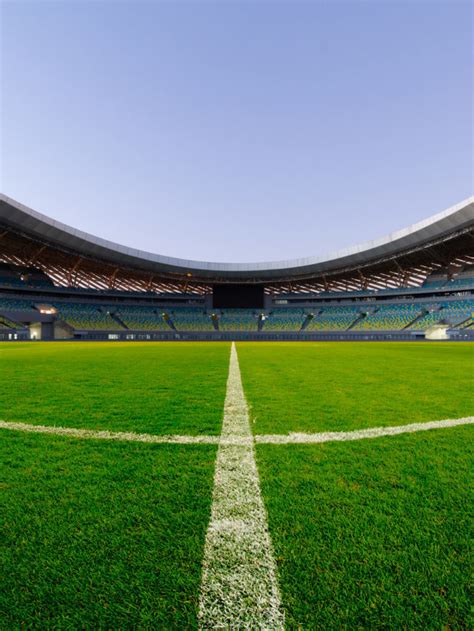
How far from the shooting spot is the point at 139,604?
0.95m

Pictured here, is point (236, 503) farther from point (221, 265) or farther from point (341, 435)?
point (221, 265)

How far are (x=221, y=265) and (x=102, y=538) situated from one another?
4493 cm

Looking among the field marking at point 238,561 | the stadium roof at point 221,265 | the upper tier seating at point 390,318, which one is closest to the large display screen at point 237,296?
the stadium roof at point 221,265

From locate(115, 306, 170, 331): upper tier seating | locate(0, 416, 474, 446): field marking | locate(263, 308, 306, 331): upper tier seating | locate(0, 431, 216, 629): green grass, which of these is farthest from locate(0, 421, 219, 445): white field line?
locate(263, 308, 306, 331): upper tier seating

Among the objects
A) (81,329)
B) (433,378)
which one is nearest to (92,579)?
(433,378)

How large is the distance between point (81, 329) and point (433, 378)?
39239 mm

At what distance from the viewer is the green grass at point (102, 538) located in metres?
0.93

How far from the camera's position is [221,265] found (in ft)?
149

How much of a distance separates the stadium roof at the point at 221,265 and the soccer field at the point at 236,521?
1228 inches

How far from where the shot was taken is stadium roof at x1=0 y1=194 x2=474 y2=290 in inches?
1099

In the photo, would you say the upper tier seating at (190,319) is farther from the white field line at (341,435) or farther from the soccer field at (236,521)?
the white field line at (341,435)

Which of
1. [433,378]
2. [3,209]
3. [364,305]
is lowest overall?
[433,378]

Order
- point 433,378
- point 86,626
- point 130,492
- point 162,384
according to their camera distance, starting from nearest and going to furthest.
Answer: point 86,626
point 130,492
point 162,384
point 433,378

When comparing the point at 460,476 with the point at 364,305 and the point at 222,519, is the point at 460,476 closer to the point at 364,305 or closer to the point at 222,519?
the point at 222,519
